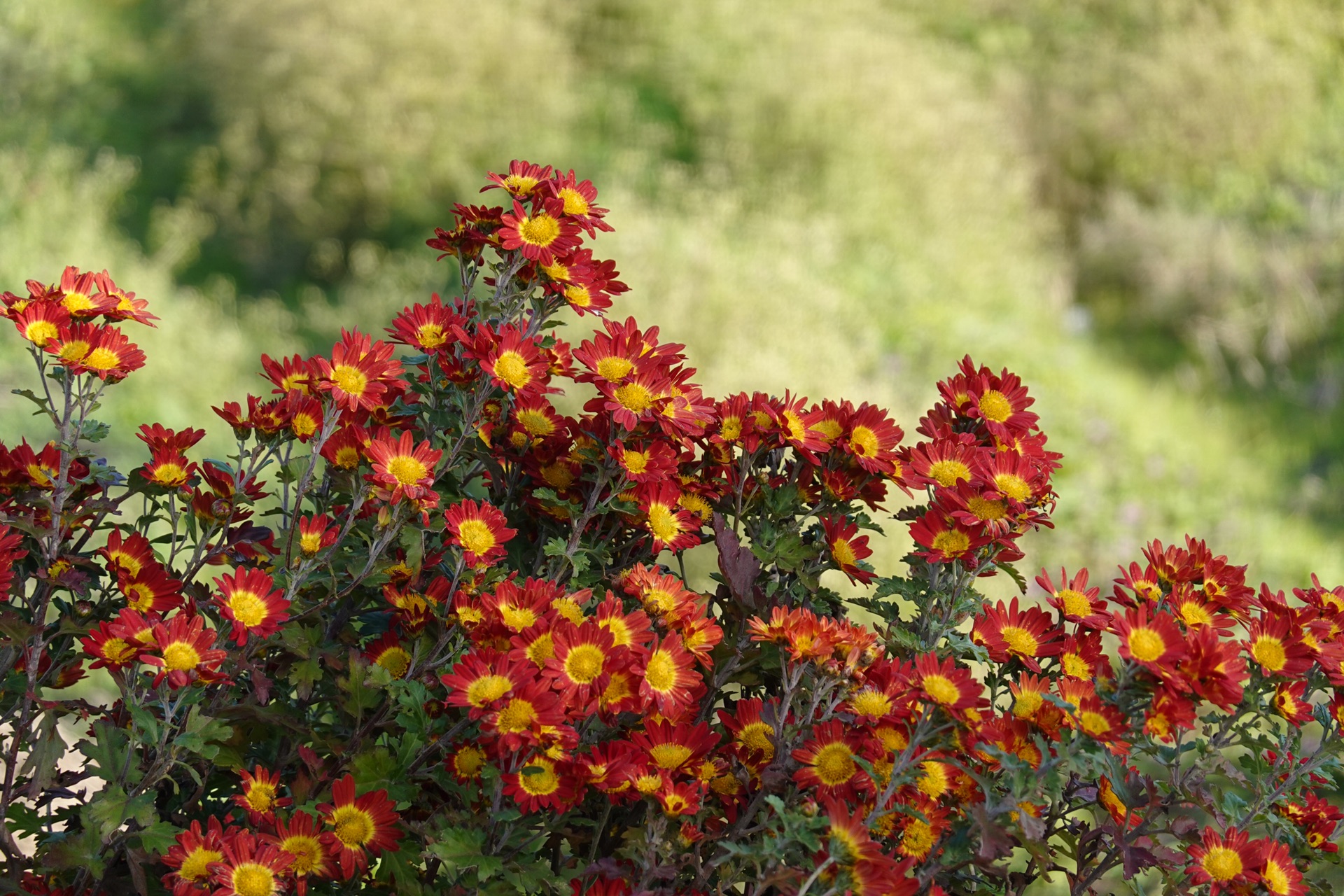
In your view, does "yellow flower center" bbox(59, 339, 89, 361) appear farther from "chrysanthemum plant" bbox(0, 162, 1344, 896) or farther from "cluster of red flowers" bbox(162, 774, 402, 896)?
"cluster of red flowers" bbox(162, 774, 402, 896)

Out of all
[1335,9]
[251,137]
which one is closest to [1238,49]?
[1335,9]

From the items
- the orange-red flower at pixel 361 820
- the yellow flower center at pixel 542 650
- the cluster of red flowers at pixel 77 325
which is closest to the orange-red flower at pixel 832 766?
the yellow flower center at pixel 542 650

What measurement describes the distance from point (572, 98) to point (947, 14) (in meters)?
2.77

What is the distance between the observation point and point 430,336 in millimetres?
1102

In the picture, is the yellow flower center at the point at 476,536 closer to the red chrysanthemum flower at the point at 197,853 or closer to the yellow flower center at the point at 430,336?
the yellow flower center at the point at 430,336

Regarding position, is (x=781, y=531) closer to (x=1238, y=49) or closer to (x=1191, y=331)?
(x=1191, y=331)

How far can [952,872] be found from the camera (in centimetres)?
103

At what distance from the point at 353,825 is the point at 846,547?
1.65 ft

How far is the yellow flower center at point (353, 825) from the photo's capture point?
949mm

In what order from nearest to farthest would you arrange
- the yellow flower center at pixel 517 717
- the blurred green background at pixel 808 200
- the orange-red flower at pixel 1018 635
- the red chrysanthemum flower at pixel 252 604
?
the yellow flower center at pixel 517 717, the red chrysanthemum flower at pixel 252 604, the orange-red flower at pixel 1018 635, the blurred green background at pixel 808 200

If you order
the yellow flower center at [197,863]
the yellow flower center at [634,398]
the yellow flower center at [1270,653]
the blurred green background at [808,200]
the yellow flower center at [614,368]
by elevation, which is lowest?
the yellow flower center at [197,863]

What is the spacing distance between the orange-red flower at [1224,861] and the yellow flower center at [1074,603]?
0.69ft

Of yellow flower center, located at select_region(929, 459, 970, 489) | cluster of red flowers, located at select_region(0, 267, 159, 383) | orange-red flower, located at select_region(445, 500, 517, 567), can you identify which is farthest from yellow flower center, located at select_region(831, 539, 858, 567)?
cluster of red flowers, located at select_region(0, 267, 159, 383)

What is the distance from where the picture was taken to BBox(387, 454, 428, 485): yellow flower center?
39.2 inches
